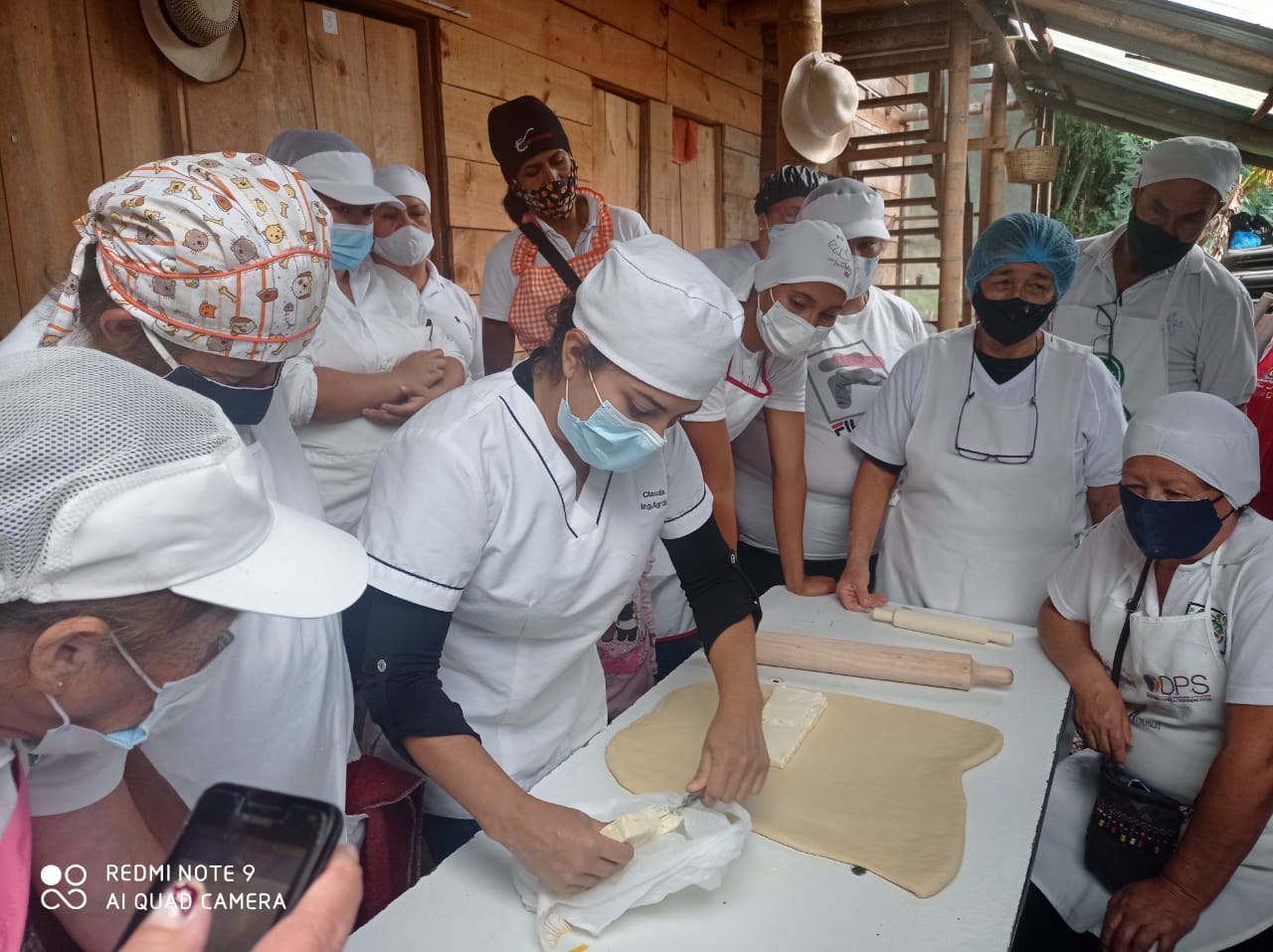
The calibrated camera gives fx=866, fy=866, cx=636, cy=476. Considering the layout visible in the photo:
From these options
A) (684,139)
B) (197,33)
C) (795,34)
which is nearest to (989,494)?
(795,34)

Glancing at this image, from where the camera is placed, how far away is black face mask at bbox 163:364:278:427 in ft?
3.86

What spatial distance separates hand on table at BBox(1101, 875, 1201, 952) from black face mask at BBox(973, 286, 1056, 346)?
1247mm

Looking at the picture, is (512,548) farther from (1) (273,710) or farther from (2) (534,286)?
(2) (534,286)

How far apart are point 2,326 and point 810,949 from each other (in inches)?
93.7

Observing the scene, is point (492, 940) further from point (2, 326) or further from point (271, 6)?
point (271, 6)

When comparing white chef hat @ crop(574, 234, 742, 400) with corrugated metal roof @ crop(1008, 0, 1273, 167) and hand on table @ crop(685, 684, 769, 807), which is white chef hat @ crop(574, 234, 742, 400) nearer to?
hand on table @ crop(685, 684, 769, 807)

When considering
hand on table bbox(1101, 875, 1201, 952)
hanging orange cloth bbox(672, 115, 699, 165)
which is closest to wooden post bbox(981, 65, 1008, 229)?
hanging orange cloth bbox(672, 115, 699, 165)

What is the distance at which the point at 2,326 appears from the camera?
2219 millimetres

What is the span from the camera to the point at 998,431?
86.1 inches

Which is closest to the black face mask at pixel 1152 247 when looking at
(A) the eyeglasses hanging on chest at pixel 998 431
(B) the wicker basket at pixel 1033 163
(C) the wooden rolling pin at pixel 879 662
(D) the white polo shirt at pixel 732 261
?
(A) the eyeglasses hanging on chest at pixel 998 431

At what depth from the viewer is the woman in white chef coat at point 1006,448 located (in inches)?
84.5

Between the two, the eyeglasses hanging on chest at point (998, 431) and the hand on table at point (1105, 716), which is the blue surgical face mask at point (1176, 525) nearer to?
the hand on table at point (1105, 716)

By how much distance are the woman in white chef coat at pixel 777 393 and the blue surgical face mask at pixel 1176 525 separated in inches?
32.0

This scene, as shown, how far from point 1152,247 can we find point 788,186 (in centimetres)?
126
